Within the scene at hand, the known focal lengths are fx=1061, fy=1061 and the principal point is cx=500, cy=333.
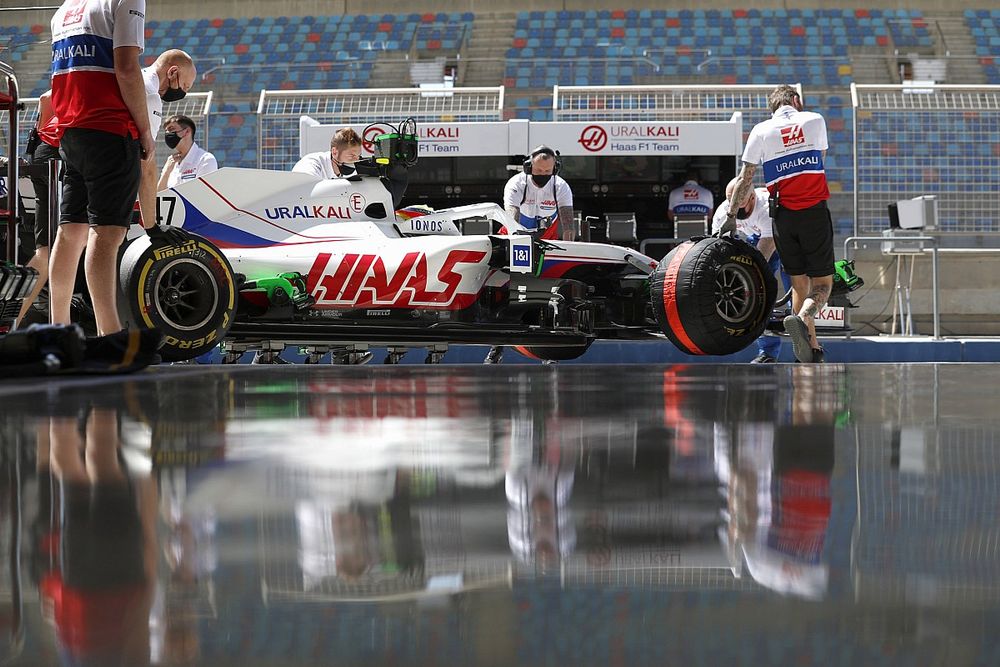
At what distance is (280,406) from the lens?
2566mm

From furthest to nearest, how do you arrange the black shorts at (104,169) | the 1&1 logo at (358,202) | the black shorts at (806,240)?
the black shorts at (806,240) < the 1&1 logo at (358,202) < the black shorts at (104,169)

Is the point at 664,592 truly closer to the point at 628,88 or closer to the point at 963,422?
the point at 963,422

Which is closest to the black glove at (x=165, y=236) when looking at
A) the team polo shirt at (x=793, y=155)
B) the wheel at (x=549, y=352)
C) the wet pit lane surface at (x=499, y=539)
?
the wet pit lane surface at (x=499, y=539)

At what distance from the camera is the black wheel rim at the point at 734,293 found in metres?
4.71

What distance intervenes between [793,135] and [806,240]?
0.64m

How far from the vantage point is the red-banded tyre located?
4.62 metres

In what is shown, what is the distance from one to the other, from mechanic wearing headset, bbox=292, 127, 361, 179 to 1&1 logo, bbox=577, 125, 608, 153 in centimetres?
652

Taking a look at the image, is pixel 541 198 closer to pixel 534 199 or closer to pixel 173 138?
pixel 534 199

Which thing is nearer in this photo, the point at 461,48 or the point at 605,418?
the point at 605,418

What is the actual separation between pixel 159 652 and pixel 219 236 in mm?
4931

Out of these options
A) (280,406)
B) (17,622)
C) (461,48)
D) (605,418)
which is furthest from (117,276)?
(461,48)

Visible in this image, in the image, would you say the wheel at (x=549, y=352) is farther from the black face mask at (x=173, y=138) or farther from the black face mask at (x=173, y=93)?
the black face mask at (x=173, y=93)

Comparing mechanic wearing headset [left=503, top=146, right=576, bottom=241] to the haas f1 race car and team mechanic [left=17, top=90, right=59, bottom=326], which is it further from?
team mechanic [left=17, top=90, right=59, bottom=326]

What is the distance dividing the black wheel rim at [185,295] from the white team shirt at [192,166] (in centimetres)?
325
